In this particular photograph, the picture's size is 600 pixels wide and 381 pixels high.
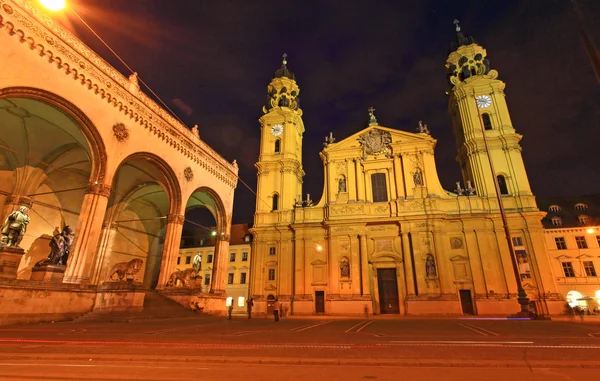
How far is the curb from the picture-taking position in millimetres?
4289

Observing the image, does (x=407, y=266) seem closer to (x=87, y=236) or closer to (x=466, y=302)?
(x=466, y=302)

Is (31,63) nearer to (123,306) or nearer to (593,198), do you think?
(123,306)

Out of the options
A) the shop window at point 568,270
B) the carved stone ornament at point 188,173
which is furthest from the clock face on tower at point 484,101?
the carved stone ornament at point 188,173

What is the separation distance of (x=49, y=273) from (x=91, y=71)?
10.5m

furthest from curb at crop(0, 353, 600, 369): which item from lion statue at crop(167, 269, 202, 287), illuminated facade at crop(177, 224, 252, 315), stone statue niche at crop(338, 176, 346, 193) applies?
illuminated facade at crop(177, 224, 252, 315)

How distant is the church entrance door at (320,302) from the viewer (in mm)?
27869

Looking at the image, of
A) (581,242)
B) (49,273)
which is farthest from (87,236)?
(581,242)

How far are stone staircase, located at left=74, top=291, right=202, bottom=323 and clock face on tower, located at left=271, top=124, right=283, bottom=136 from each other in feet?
80.1

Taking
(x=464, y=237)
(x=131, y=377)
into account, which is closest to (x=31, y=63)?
(x=131, y=377)

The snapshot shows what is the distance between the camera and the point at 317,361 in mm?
4664

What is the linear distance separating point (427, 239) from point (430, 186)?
18.9 feet

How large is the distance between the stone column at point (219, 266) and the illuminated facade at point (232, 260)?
8.13 m

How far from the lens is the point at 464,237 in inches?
1084

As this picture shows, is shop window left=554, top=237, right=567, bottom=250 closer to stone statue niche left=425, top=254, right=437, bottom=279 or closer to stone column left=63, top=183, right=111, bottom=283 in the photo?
stone statue niche left=425, top=254, right=437, bottom=279
